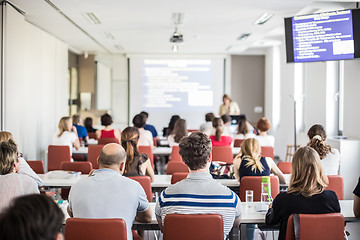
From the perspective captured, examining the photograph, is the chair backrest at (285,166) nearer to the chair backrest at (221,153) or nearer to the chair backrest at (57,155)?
the chair backrest at (221,153)

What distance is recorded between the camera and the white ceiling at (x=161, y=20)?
7293 millimetres

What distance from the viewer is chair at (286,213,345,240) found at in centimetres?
275

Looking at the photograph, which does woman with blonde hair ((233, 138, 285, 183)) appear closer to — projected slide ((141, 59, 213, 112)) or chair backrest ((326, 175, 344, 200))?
chair backrest ((326, 175, 344, 200))

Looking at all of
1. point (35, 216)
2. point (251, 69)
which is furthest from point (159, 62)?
point (35, 216)

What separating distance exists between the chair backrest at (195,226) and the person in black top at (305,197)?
0.60 meters


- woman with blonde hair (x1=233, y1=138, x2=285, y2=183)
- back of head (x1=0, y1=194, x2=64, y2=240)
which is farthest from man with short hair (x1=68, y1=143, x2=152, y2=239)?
woman with blonde hair (x1=233, y1=138, x2=285, y2=183)

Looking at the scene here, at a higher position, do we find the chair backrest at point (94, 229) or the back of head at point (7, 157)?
the back of head at point (7, 157)

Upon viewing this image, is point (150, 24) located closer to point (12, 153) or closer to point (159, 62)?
point (159, 62)

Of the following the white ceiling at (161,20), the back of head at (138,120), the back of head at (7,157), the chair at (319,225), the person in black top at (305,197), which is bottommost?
the chair at (319,225)

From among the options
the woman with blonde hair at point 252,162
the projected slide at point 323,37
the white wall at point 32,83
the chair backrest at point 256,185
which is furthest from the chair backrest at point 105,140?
the chair backrest at point 256,185

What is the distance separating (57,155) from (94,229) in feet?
15.1

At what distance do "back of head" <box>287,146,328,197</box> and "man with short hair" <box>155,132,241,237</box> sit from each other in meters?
0.50

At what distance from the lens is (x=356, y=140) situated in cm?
675

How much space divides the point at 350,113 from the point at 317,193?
462 centimetres
